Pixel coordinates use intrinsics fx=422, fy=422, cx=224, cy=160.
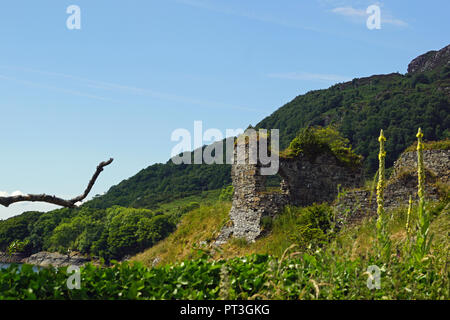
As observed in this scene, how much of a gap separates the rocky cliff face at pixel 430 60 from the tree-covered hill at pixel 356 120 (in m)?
0.40

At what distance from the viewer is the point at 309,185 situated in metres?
19.7

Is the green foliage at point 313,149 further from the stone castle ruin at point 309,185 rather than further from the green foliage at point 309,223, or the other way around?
the green foliage at point 309,223

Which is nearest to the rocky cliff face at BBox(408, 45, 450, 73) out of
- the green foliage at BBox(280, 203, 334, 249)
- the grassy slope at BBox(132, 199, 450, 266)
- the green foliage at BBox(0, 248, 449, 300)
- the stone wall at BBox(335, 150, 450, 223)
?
the stone wall at BBox(335, 150, 450, 223)

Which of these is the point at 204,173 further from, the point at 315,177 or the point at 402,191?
the point at 402,191

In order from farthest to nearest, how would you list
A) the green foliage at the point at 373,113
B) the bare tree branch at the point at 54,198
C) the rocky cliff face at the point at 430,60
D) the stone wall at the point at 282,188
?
the rocky cliff face at the point at 430,60, the green foliage at the point at 373,113, the stone wall at the point at 282,188, the bare tree branch at the point at 54,198

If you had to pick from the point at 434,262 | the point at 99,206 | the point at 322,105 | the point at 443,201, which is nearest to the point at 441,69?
the point at 322,105

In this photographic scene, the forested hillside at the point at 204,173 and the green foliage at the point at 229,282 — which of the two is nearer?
the green foliage at the point at 229,282

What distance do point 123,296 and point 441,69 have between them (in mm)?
95268

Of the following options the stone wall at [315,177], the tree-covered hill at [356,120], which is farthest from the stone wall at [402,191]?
the tree-covered hill at [356,120]

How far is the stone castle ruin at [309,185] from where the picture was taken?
16641 mm

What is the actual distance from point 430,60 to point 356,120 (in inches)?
2159

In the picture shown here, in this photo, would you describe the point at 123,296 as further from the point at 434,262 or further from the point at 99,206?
the point at 99,206

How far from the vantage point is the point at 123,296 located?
5059 millimetres

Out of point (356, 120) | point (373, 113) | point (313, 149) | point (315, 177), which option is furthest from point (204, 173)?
point (315, 177)
